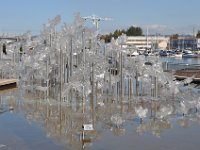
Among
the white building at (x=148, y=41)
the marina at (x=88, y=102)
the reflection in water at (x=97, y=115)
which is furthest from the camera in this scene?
the white building at (x=148, y=41)

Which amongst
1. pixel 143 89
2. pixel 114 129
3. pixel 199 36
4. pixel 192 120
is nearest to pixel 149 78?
pixel 143 89

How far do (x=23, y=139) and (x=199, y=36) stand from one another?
134 m

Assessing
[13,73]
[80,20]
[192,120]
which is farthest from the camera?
[13,73]

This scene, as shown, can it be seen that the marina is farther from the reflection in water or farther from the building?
the building

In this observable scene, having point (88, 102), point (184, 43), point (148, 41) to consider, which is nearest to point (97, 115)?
point (88, 102)

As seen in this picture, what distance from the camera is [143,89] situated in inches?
730

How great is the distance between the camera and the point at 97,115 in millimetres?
12359

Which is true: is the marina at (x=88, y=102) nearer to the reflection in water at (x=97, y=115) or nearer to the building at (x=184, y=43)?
the reflection in water at (x=97, y=115)

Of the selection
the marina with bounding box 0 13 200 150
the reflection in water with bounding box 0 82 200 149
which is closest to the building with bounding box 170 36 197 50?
the marina with bounding box 0 13 200 150

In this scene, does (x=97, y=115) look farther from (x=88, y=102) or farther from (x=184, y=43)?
(x=184, y=43)

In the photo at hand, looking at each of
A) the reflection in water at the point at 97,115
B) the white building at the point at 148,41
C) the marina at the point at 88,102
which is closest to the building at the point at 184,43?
the white building at the point at 148,41

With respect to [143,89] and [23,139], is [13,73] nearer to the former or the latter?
[143,89]

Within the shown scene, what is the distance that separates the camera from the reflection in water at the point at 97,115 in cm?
993

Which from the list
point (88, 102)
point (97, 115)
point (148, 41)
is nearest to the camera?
point (97, 115)
